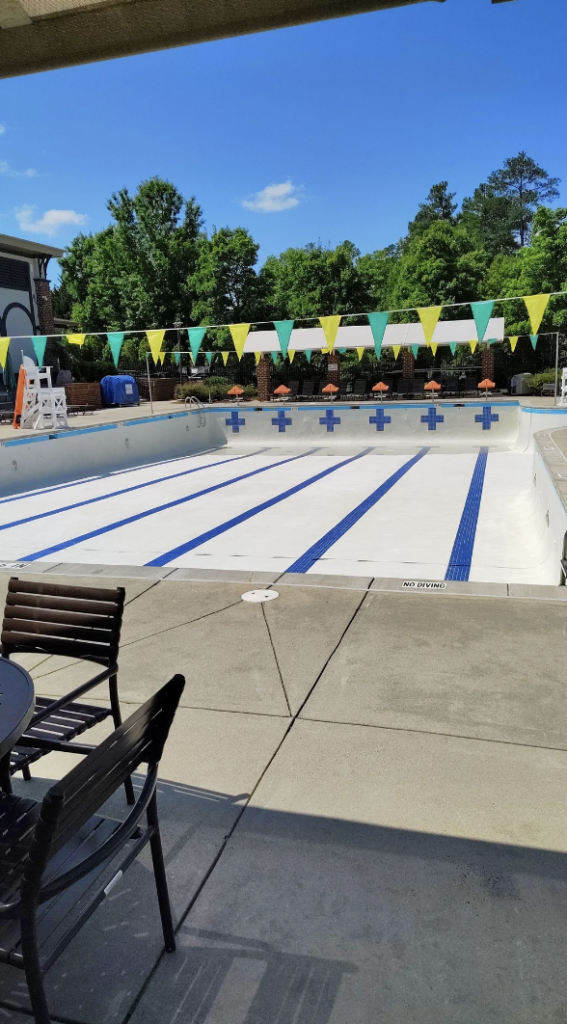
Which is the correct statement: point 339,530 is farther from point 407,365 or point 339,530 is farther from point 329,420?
point 407,365

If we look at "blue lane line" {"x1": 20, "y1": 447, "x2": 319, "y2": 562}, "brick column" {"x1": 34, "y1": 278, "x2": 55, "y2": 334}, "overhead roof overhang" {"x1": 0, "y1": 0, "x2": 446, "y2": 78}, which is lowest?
"blue lane line" {"x1": 20, "y1": 447, "x2": 319, "y2": 562}

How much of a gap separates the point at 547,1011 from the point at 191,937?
98 cm

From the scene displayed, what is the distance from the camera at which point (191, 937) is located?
1901mm

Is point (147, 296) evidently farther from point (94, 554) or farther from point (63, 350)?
point (94, 554)

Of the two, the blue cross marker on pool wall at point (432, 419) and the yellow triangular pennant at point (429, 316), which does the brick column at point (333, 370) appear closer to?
the blue cross marker on pool wall at point (432, 419)

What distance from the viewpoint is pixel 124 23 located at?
2.51 metres

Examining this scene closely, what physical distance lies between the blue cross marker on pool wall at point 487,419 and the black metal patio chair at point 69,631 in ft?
58.7

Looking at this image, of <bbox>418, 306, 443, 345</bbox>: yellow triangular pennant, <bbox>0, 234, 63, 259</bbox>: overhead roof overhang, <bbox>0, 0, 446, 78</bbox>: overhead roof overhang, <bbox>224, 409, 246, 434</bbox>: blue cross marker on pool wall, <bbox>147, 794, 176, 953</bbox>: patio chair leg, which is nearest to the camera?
<bbox>147, 794, 176, 953</bbox>: patio chair leg

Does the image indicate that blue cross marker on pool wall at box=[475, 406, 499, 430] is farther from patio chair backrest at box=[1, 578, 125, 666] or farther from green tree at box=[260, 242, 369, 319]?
green tree at box=[260, 242, 369, 319]

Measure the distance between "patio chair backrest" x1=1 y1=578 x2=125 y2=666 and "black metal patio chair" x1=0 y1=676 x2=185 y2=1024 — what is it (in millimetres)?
753

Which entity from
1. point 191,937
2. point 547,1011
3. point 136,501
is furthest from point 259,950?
point 136,501

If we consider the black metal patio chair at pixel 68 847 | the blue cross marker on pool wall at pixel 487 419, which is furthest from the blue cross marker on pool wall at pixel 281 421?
the black metal patio chair at pixel 68 847

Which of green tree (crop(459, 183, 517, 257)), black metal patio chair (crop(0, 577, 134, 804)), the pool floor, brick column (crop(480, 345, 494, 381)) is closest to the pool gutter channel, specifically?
the pool floor

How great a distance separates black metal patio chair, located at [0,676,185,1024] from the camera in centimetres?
141
